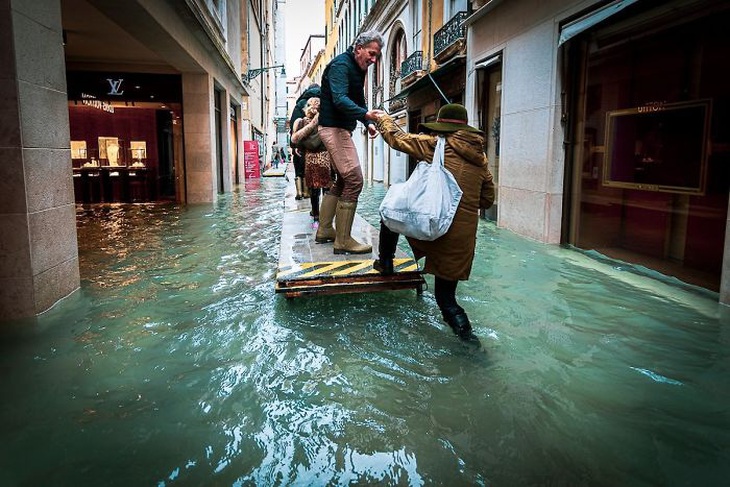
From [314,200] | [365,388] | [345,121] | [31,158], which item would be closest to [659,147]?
[345,121]

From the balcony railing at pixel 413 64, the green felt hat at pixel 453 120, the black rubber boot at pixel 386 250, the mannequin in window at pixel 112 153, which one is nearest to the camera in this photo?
the green felt hat at pixel 453 120

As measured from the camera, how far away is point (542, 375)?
3.06m

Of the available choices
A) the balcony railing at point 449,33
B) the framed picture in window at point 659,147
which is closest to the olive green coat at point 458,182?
the framed picture in window at point 659,147

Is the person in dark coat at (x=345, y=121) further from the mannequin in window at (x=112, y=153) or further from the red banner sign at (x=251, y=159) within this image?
the red banner sign at (x=251, y=159)

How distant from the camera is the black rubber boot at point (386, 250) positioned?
164 inches

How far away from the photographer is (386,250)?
4266mm

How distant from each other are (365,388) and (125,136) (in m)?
15.2

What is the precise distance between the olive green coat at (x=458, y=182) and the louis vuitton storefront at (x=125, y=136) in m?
12.1

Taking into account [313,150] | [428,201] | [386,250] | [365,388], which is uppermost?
[313,150]

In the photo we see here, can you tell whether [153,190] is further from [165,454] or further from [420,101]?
[165,454]

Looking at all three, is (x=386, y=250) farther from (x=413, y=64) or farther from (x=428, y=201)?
(x=413, y=64)

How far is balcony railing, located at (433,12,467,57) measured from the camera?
41.9ft

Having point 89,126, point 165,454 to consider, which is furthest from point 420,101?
point 165,454

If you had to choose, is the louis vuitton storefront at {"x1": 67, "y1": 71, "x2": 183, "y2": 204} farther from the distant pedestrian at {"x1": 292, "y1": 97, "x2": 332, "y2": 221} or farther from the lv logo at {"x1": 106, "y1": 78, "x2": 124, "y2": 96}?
the distant pedestrian at {"x1": 292, "y1": 97, "x2": 332, "y2": 221}
